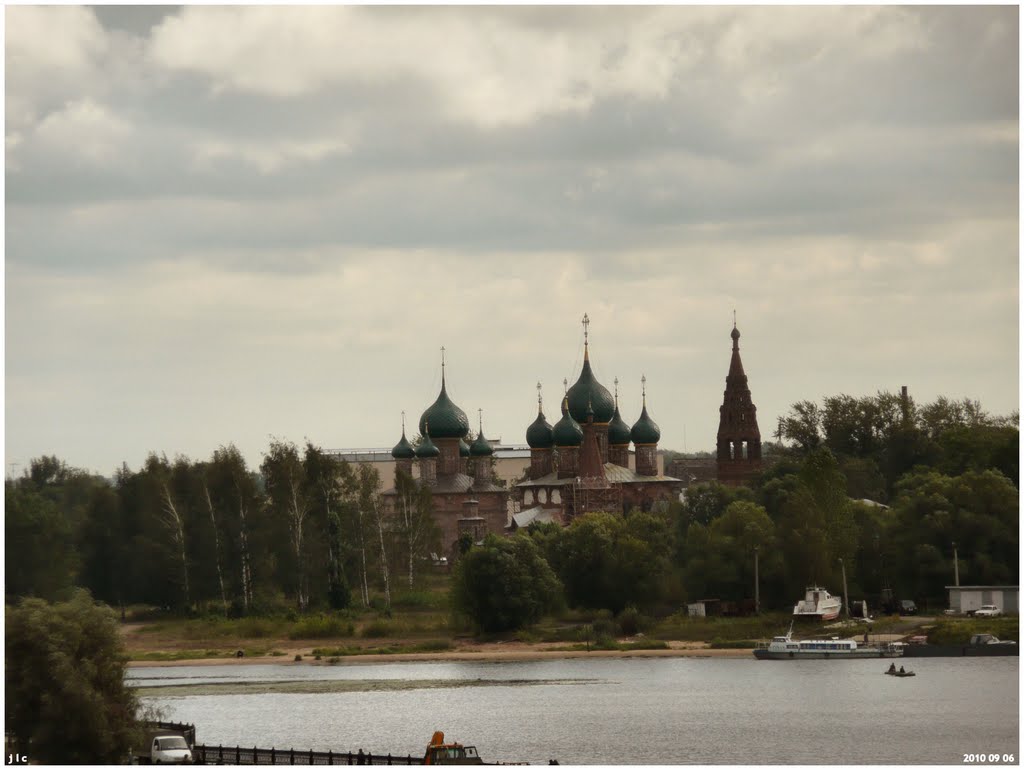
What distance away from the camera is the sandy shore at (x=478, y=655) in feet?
205

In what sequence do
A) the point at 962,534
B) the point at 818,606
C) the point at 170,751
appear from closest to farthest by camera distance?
1. the point at 170,751
2. the point at 962,534
3. the point at 818,606

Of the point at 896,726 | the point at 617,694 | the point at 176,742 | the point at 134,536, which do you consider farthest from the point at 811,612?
the point at 176,742

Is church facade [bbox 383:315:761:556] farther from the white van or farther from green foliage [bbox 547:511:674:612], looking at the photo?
the white van

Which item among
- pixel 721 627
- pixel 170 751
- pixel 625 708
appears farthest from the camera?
pixel 721 627

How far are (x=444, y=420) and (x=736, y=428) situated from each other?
15506 mm

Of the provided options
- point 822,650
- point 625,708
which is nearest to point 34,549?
point 625,708

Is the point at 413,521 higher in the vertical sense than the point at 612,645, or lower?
higher

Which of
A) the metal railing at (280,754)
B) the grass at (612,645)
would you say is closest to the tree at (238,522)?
the grass at (612,645)

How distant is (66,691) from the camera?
33625 mm

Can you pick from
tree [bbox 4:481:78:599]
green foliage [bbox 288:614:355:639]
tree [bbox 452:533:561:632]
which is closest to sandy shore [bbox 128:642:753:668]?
tree [bbox 452:533:561:632]

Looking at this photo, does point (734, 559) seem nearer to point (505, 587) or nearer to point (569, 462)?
point (505, 587)

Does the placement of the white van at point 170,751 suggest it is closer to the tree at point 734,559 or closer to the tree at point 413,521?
the tree at point 734,559

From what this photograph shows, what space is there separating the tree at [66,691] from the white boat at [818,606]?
3359cm

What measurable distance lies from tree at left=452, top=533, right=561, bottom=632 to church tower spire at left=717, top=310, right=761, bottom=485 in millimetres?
34523
